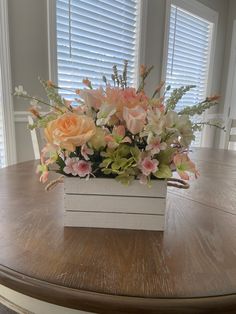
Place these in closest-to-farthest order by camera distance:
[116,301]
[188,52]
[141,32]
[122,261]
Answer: [116,301], [122,261], [141,32], [188,52]

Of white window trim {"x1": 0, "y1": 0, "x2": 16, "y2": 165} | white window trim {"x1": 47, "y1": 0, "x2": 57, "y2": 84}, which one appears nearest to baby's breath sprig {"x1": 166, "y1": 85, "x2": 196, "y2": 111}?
white window trim {"x1": 0, "y1": 0, "x2": 16, "y2": 165}

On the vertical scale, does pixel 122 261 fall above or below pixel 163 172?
below

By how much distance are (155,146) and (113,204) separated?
0.18m

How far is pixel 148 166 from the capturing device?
2.04 ft

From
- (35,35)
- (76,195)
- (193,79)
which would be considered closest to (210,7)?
(193,79)

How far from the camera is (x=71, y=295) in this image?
451 mm

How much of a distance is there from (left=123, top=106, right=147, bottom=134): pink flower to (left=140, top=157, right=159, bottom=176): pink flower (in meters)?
0.07

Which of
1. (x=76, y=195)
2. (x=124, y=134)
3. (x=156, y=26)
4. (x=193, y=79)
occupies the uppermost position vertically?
(x=156, y=26)

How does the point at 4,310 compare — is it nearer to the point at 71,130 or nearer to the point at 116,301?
the point at 116,301

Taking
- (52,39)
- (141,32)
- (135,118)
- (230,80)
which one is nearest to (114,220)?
(135,118)

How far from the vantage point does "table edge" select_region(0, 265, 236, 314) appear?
0.44 m

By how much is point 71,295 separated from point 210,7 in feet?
13.5

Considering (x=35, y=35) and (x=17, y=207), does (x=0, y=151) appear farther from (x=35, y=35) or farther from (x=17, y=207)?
(x=17, y=207)

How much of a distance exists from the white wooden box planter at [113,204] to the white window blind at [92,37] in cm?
185
